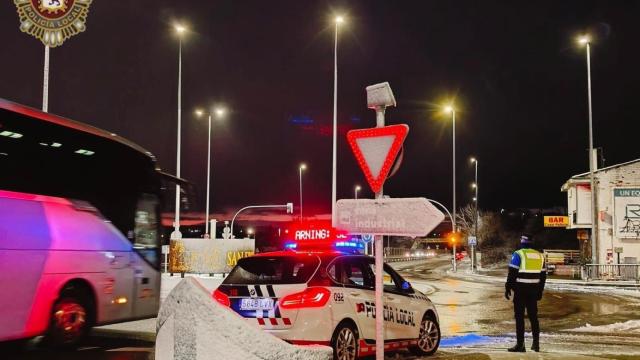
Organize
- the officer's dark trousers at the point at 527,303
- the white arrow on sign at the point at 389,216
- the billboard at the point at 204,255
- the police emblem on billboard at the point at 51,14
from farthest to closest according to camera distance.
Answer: the billboard at the point at 204,255 < the police emblem on billboard at the point at 51,14 < the officer's dark trousers at the point at 527,303 < the white arrow on sign at the point at 389,216

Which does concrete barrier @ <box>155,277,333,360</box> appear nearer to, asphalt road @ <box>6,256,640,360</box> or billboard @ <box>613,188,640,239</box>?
asphalt road @ <box>6,256,640,360</box>

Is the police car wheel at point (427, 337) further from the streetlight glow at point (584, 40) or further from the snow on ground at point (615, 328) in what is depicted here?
the streetlight glow at point (584, 40)

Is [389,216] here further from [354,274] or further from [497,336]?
[497,336]

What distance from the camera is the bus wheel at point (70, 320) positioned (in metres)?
9.30

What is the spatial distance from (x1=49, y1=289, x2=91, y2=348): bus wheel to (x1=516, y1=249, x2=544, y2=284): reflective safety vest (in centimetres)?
664

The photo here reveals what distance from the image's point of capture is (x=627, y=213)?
39844 millimetres

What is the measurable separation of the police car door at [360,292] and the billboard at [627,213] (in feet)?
Answer: 116

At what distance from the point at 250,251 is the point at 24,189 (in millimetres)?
25133

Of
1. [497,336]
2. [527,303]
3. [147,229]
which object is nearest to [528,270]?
[527,303]

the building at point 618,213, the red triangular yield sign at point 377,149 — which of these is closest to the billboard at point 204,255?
the building at point 618,213

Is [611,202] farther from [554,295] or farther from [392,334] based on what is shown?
[392,334]

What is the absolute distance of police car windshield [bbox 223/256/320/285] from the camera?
8242 mm

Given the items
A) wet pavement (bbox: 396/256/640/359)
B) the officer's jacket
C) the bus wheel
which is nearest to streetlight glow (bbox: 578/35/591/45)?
wet pavement (bbox: 396/256/640/359)

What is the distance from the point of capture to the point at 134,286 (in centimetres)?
1115
